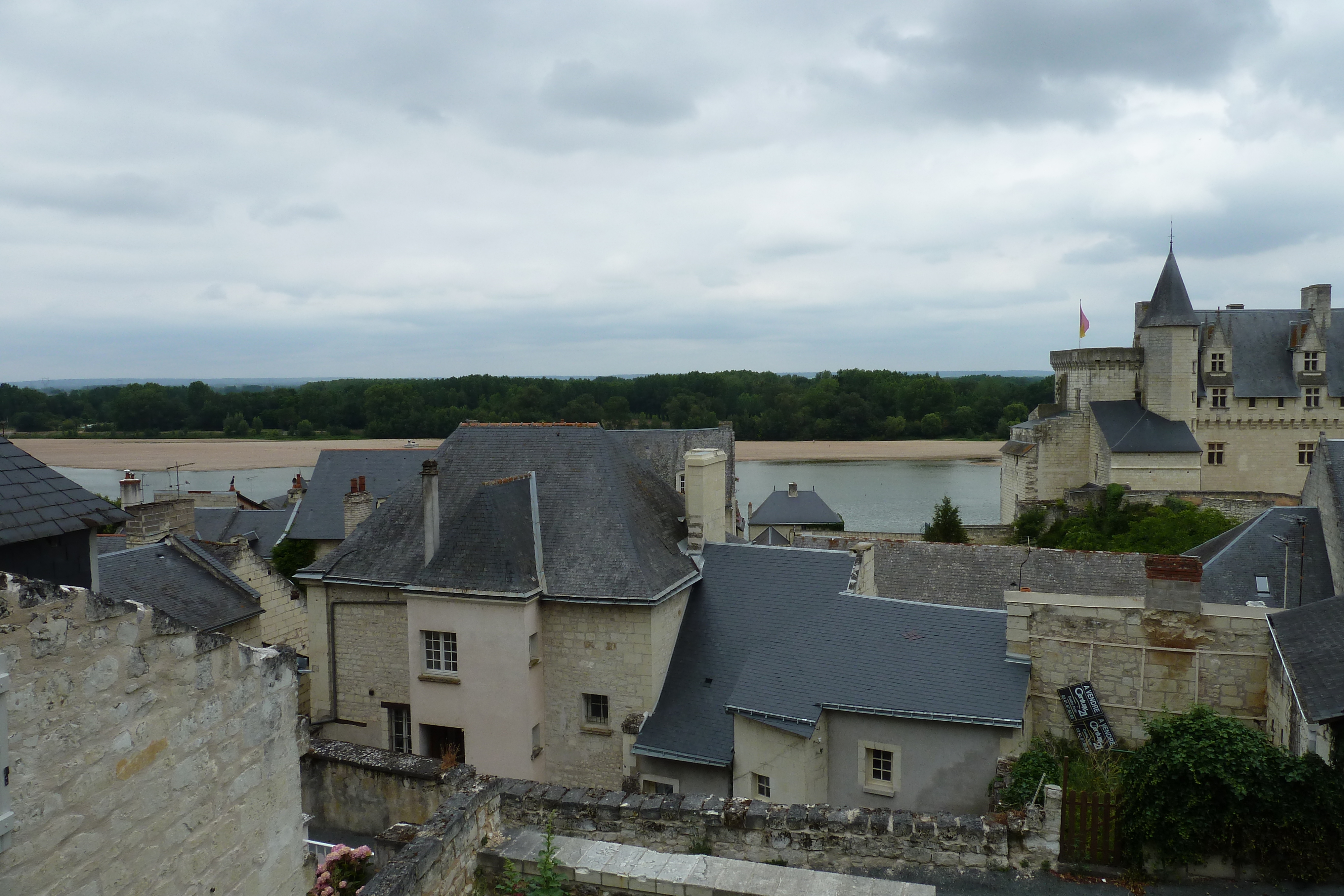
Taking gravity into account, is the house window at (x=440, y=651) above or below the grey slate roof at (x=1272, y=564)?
below

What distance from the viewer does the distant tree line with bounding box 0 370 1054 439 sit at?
98.4m

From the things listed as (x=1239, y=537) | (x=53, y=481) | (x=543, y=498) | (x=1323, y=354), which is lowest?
(x=1239, y=537)

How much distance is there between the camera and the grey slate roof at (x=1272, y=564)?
14.4 metres

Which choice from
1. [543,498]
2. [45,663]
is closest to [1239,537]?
[543,498]

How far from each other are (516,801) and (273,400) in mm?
116590

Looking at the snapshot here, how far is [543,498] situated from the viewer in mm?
13188

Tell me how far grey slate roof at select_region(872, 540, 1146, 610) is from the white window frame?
31.9 feet

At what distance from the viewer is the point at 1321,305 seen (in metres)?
31.6

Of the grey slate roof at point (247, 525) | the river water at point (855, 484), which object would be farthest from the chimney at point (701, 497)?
the river water at point (855, 484)

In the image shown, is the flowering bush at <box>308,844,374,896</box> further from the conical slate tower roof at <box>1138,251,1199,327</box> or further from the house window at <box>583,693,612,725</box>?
the conical slate tower roof at <box>1138,251,1199,327</box>

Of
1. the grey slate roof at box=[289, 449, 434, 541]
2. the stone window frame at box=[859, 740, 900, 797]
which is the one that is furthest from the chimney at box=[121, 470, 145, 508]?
the stone window frame at box=[859, 740, 900, 797]

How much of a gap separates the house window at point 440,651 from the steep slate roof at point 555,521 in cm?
77

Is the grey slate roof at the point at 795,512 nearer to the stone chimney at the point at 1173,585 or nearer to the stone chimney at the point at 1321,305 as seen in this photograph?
the stone chimney at the point at 1321,305

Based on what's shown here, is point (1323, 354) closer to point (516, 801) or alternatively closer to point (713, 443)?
point (713, 443)
